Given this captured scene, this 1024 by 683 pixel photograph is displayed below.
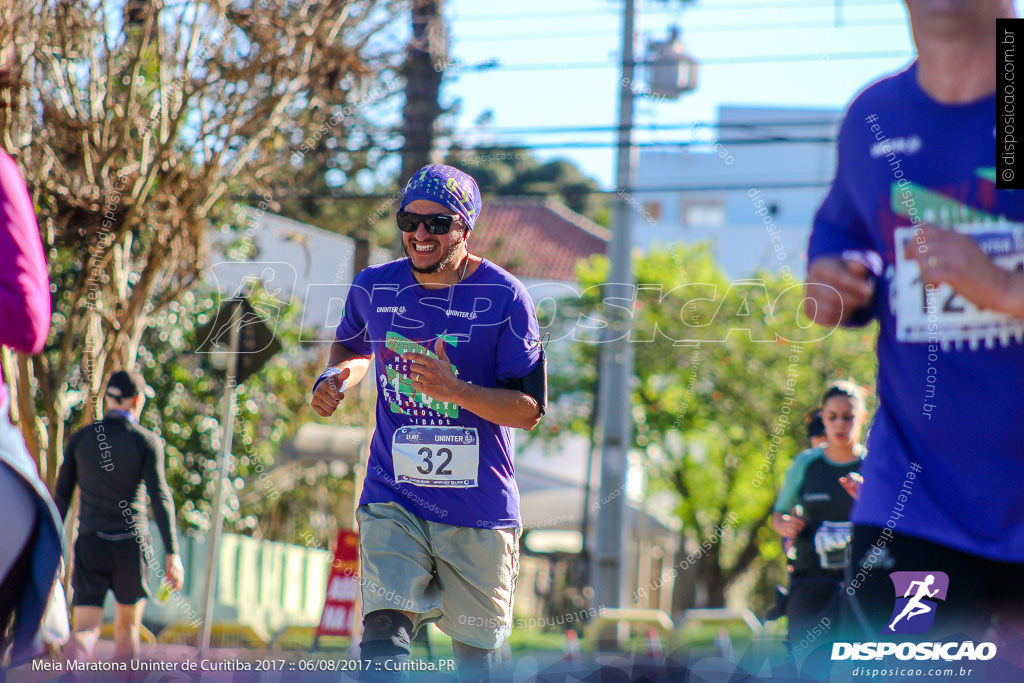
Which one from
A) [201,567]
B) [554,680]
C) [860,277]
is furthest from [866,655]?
[201,567]

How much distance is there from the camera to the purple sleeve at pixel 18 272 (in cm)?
207

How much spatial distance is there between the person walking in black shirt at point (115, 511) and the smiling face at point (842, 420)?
3.56 meters

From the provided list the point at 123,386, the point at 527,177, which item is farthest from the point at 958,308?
the point at 527,177

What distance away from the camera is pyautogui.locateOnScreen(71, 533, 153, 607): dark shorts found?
604 centimetres

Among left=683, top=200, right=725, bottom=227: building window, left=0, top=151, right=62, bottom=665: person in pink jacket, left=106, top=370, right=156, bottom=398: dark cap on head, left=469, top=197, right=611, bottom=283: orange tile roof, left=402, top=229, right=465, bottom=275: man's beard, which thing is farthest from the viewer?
left=683, top=200, right=725, bottom=227: building window

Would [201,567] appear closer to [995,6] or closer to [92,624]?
[92,624]

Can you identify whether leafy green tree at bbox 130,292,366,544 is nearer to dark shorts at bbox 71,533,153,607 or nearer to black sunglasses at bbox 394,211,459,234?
dark shorts at bbox 71,533,153,607

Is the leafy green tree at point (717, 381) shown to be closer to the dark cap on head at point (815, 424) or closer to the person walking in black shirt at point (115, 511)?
the dark cap on head at point (815, 424)

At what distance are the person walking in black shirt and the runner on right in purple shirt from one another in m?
4.77

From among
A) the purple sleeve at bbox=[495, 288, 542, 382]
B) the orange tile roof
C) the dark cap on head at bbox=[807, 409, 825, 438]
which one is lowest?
the dark cap on head at bbox=[807, 409, 825, 438]

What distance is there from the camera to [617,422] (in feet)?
42.6

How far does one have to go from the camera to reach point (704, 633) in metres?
13.9

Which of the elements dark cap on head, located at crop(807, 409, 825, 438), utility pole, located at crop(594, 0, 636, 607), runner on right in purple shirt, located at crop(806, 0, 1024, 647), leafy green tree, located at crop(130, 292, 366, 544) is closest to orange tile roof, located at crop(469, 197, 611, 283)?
leafy green tree, located at crop(130, 292, 366, 544)

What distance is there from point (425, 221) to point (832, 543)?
3.29m
